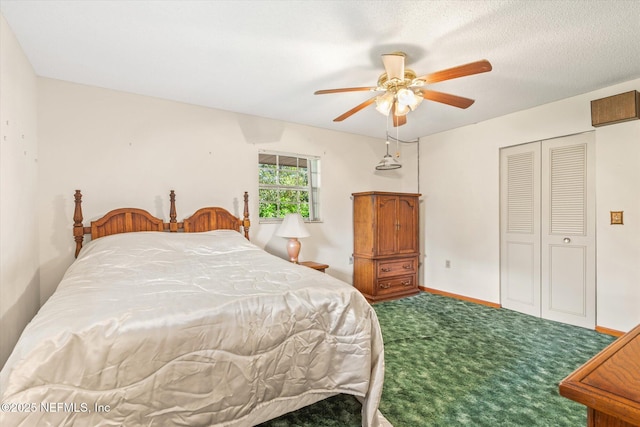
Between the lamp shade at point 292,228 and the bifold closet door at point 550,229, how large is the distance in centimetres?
256

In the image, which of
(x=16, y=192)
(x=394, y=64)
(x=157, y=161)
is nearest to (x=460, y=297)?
(x=394, y=64)

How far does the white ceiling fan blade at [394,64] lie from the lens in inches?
80.0

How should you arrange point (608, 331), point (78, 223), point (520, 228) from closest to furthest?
point (78, 223), point (608, 331), point (520, 228)

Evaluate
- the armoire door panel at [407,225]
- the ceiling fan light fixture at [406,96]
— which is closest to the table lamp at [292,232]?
the armoire door panel at [407,225]

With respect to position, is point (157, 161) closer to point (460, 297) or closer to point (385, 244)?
point (385, 244)

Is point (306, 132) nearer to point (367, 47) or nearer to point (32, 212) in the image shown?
point (367, 47)

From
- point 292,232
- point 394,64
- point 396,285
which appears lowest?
point 396,285

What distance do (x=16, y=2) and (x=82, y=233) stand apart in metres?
1.76

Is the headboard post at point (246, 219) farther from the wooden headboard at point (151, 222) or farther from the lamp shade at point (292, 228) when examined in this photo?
the lamp shade at point (292, 228)

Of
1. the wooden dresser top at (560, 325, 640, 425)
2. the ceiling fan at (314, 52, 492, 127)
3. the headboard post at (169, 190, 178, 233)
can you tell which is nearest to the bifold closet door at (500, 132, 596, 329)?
the ceiling fan at (314, 52, 492, 127)

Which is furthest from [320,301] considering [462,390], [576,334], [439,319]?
[576,334]

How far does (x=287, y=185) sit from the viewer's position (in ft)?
13.4

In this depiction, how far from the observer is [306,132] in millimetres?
4176

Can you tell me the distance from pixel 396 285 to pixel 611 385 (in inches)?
147
